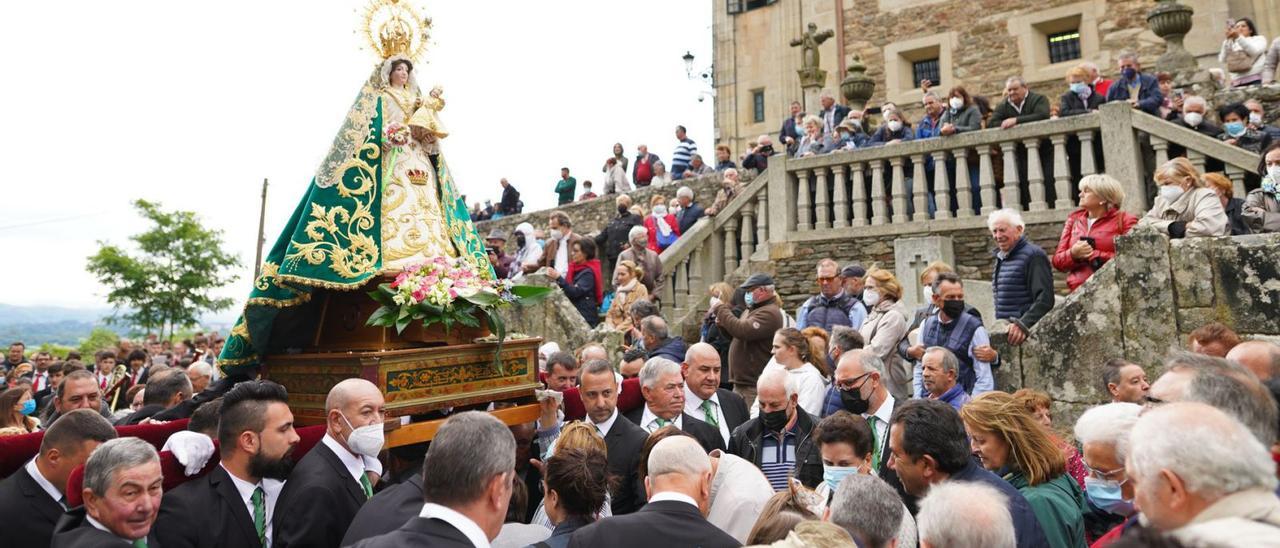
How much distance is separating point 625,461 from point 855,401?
147 centimetres

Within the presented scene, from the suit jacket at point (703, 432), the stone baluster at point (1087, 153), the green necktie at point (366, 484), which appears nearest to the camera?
the green necktie at point (366, 484)

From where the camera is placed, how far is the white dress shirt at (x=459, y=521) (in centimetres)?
244

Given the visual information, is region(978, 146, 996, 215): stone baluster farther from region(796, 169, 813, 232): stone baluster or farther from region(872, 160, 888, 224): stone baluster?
region(796, 169, 813, 232): stone baluster

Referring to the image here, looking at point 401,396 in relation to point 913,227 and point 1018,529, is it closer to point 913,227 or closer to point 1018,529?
point 1018,529

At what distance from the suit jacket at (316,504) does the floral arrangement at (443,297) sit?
0.71 m

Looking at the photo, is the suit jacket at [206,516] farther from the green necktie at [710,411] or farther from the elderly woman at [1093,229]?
the elderly woman at [1093,229]

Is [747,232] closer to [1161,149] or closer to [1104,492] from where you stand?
[1161,149]

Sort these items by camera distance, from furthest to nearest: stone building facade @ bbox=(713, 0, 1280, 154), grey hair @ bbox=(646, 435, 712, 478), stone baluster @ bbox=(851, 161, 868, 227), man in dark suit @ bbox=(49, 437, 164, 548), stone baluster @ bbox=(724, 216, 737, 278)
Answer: stone building facade @ bbox=(713, 0, 1280, 154), stone baluster @ bbox=(724, 216, 737, 278), stone baluster @ bbox=(851, 161, 868, 227), grey hair @ bbox=(646, 435, 712, 478), man in dark suit @ bbox=(49, 437, 164, 548)

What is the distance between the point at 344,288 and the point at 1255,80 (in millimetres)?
12418

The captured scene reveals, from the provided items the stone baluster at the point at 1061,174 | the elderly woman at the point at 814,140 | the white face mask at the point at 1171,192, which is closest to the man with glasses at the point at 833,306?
the white face mask at the point at 1171,192

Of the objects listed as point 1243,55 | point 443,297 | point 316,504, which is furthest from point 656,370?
point 1243,55

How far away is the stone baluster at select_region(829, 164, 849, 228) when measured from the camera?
9961 mm

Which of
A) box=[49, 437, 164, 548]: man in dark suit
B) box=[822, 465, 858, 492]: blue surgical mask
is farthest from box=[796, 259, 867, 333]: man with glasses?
box=[49, 437, 164, 548]: man in dark suit

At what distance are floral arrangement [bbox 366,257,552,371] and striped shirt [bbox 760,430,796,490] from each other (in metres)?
1.59
